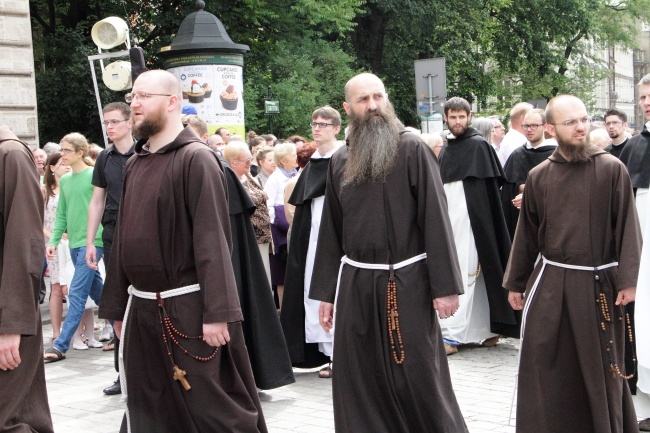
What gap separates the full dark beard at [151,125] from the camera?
507 centimetres

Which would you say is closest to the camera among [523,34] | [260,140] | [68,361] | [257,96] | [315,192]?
[315,192]

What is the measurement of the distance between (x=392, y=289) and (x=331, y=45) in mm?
21538

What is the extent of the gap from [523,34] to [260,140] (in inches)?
897

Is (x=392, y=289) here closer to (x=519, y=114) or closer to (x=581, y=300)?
(x=581, y=300)

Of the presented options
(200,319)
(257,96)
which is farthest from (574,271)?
(257,96)

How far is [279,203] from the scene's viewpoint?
1013 centimetres

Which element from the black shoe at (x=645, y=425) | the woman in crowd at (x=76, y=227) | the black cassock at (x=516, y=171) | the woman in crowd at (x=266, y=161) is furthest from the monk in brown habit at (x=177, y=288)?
the woman in crowd at (x=266, y=161)

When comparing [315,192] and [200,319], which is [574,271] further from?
[315,192]

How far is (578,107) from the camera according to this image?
20.1 ft

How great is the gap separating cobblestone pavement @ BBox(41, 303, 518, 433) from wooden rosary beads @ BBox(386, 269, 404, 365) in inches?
51.1

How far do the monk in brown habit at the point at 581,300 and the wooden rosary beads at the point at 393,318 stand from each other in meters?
0.84

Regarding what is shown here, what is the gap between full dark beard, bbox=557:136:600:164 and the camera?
5.95m

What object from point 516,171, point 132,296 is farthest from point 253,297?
point 516,171

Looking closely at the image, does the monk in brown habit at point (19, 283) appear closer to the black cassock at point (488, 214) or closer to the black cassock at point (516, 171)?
the black cassock at point (488, 214)
